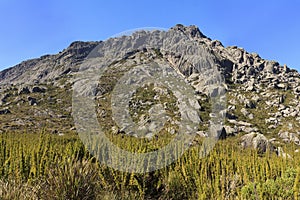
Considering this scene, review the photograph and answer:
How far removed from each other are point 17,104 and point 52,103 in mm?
9515

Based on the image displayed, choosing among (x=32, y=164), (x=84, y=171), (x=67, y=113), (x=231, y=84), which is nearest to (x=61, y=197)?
(x=84, y=171)

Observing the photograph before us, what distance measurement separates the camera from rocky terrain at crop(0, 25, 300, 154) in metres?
67.9

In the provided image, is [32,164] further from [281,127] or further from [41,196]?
[281,127]

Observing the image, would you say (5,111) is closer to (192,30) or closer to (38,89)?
(38,89)

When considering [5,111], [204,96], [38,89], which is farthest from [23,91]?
[204,96]

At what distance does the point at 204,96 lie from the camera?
3745 inches

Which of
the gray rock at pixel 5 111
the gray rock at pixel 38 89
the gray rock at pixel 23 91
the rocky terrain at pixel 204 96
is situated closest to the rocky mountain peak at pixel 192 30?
the rocky terrain at pixel 204 96

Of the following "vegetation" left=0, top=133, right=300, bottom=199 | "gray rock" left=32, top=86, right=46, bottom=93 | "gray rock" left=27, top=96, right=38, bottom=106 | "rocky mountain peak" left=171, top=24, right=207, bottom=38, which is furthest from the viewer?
"rocky mountain peak" left=171, top=24, right=207, bottom=38

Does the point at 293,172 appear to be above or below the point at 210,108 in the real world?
below

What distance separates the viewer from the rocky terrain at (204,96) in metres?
67.9

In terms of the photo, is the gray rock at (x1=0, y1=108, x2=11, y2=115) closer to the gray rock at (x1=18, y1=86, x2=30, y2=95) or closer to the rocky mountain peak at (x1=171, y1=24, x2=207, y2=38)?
the gray rock at (x1=18, y1=86, x2=30, y2=95)

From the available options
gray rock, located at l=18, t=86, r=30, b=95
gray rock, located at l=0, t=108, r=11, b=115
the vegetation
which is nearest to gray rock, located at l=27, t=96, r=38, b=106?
gray rock, located at l=0, t=108, r=11, b=115

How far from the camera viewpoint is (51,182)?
16.5 feet

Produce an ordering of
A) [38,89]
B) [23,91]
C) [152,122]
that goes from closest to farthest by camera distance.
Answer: [152,122] → [23,91] → [38,89]
